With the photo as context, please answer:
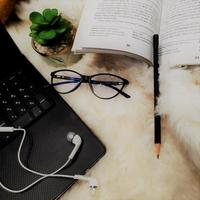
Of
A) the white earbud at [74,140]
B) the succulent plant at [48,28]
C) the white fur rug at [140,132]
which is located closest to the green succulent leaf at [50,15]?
the succulent plant at [48,28]

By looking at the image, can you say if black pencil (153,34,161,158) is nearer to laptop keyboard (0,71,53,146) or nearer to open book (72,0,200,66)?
open book (72,0,200,66)

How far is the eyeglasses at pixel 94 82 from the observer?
633mm

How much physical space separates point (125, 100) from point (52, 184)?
0.19 metres

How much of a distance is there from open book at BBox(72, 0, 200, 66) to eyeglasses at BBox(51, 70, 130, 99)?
0.05 m

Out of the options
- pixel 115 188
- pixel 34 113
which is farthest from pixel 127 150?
pixel 34 113

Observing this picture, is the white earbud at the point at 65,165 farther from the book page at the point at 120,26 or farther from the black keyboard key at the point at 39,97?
the book page at the point at 120,26

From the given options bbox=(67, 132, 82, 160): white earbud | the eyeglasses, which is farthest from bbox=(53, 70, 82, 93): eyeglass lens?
bbox=(67, 132, 82, 160): white earbud

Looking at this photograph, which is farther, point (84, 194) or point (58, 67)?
point (58, 67)

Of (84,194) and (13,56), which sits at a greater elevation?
(13,56)

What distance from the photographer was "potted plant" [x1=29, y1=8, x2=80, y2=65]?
610 mm

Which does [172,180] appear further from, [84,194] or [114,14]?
[114,14]

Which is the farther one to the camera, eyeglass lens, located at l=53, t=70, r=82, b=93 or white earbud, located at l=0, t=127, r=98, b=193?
eyeglass lens, located at l=53, t=70, r=82, b=93

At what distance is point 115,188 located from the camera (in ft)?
1.79

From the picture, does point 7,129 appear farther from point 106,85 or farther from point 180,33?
point 180,33
